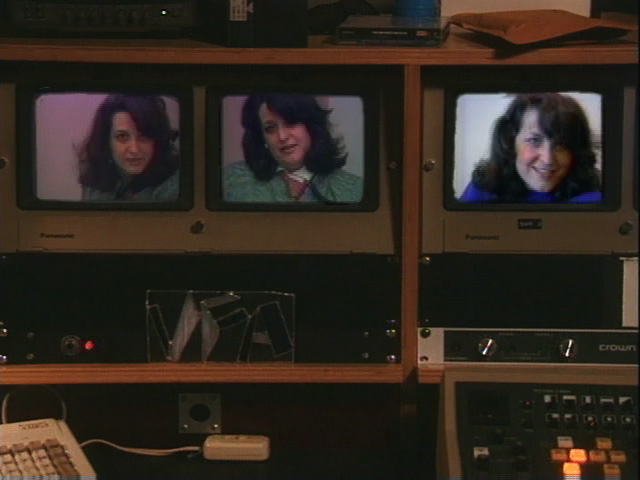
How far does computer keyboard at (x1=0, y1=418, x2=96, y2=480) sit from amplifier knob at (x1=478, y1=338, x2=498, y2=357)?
57cm

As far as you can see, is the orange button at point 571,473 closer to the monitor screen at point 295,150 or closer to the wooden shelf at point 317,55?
the monitor screen at point 295,150

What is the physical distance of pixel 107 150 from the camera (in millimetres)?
1507

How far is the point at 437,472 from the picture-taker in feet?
4.99

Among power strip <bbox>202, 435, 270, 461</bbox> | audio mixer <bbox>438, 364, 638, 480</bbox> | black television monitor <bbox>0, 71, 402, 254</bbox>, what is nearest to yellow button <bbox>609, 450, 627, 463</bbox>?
audio mixer <bbox>438, 364, 638, 480</bbox>

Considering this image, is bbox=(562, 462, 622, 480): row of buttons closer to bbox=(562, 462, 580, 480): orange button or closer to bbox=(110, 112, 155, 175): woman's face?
bbox=(562, 462, 580, 480): orange button

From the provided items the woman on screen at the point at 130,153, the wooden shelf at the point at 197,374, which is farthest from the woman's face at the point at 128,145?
the wooden shelf at the point at 197,374

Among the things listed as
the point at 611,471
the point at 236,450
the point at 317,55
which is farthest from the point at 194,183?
the point at 611,471

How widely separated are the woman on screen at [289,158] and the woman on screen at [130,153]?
0.09 meters

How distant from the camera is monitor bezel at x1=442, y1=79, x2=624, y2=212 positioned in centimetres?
Answer: 148

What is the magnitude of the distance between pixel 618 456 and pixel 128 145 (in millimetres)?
792

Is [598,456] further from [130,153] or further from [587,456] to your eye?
[130,153]

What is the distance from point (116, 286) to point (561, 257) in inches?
25.0

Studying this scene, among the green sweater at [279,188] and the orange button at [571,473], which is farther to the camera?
the green sweater at [279,188]

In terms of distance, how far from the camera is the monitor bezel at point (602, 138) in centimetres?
148
